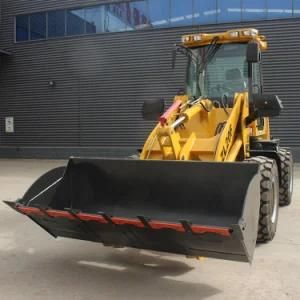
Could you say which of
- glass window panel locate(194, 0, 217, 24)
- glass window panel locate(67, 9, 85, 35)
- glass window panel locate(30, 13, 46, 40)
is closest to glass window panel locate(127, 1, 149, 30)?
glass window panel locate(194, 0, 217, 24)

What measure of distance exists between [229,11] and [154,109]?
1290cm

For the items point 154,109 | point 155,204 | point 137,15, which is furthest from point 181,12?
point 155,204

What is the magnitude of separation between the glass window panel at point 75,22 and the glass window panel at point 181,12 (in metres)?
4.44

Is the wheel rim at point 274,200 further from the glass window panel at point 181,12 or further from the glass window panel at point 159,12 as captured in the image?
the glass window panel at point 159,12

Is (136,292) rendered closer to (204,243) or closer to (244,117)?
(204,243)

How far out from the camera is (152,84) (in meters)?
21.2

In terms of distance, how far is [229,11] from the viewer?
19.6m

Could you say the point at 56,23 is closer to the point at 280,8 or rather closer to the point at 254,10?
the point at 254,10

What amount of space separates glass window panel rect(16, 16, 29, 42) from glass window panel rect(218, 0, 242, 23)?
974cm

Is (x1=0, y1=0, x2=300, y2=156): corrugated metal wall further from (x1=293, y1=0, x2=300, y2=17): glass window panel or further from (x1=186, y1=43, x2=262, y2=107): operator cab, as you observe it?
(x1=186, y1=43, x2=262, y2=107): operator cab

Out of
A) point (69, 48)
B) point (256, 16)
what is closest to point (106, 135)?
point (69, 48)

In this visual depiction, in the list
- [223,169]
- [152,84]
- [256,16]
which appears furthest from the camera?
[152,84]

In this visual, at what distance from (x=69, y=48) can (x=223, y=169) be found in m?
18.6

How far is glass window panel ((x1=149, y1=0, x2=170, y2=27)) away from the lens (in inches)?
814
